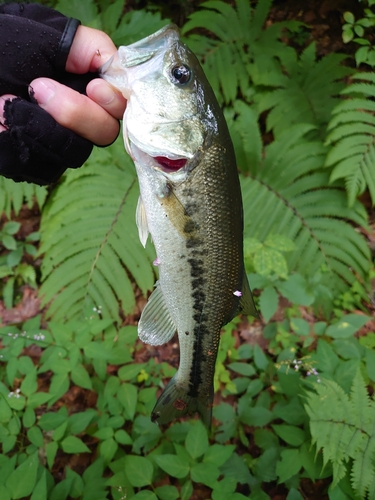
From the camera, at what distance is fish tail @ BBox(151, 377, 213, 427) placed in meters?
1.63

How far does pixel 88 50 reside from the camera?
4.50 ft

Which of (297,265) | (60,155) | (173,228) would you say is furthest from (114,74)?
(297,265)

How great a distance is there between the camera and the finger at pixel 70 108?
1.24 meters

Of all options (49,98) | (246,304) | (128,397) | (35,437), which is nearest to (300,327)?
(246,304)

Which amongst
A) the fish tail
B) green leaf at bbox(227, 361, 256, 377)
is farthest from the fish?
green leaf at bbox(227, 361, 256, 377)

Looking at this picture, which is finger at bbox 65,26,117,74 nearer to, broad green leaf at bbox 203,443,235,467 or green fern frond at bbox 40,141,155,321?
green fern frond at bbox 40,141,155,321

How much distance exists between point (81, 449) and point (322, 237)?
233cm

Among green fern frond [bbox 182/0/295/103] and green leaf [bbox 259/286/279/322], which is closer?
green leaf [bbox 259/286/279/322]

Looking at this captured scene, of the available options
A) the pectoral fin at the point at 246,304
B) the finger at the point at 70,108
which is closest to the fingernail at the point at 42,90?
the finger at the point at 70,108

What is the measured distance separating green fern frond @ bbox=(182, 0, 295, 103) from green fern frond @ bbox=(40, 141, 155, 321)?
1161 millimetres

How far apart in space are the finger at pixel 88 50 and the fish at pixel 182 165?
0.14 m

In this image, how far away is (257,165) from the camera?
301 centimetres

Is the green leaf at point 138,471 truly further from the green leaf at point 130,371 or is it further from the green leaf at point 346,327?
the green leaf at point 346,327

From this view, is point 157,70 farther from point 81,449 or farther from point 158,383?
point 158,383
